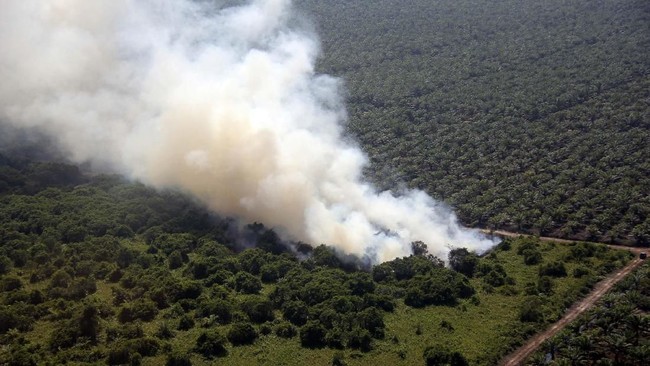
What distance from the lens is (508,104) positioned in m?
114

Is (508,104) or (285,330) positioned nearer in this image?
(285,330)

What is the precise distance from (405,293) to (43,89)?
61973mm

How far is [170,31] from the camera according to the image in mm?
101250

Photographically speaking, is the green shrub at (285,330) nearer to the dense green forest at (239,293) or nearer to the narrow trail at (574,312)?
the dense green forest at (239,293)

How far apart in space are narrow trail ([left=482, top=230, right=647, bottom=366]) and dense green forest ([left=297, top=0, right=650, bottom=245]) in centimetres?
706

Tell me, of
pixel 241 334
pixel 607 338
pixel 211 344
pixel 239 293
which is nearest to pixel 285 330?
pixel 241 334

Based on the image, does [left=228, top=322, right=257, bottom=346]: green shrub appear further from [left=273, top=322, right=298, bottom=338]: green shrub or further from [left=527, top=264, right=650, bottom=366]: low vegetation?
[left=527, top=264, right=650, bottom=366]: low vegetation

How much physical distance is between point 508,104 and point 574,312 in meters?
60.0

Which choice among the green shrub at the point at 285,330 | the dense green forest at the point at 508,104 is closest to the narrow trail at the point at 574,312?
the dense green forest at the point at 508,104

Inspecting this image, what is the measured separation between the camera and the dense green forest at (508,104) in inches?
3305

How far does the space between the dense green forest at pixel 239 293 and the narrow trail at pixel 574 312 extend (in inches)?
28.3

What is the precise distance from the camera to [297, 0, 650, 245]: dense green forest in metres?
83.9

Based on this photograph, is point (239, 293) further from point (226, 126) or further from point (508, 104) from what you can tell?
point (508, 104)

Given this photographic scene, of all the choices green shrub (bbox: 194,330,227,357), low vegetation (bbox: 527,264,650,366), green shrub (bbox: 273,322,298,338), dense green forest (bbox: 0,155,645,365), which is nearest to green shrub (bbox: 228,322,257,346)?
dense green forest (bbox: 0,155,645,365)
